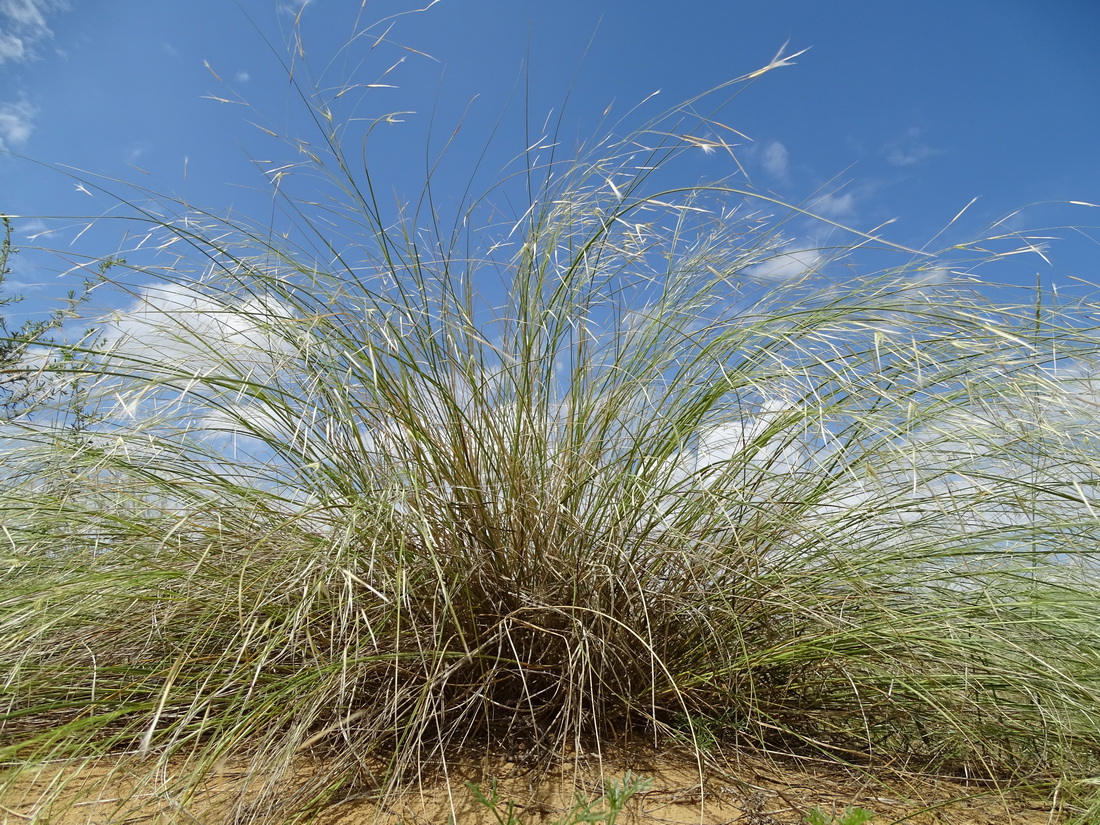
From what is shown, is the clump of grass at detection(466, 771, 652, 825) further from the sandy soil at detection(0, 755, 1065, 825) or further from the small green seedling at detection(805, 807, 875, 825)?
the small green seedling at detection(805, 807, 875, 825)

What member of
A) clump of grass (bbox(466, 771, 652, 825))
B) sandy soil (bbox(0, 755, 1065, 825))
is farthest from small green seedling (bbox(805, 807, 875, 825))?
clump of grass (bbox(466, 771, 652, 825))

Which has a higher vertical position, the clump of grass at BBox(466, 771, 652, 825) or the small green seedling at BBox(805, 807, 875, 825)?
the clump of grass at BBox(466, 771, 652, 825)

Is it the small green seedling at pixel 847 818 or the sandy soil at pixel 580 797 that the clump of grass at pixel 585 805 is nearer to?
the sandy soil at pixel 580 797

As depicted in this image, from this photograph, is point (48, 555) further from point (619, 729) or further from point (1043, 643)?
point (1043, 643)

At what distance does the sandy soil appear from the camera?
1.25 meters

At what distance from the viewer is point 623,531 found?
5.10ft

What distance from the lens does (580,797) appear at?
1244mm

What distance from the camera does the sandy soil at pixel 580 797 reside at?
125cm

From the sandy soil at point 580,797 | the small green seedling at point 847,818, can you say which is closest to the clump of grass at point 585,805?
the sandy soil at point 580,797

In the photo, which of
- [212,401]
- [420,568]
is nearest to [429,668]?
[420,568]

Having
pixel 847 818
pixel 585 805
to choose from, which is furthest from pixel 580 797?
pixel 847 818

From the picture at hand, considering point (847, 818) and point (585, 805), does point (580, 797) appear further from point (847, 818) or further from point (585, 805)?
point (847, 818)

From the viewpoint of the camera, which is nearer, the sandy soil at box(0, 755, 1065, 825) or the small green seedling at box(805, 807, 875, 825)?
the small green seedling at box(805, 807, 875, 825)

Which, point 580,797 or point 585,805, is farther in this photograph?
point 580,797
